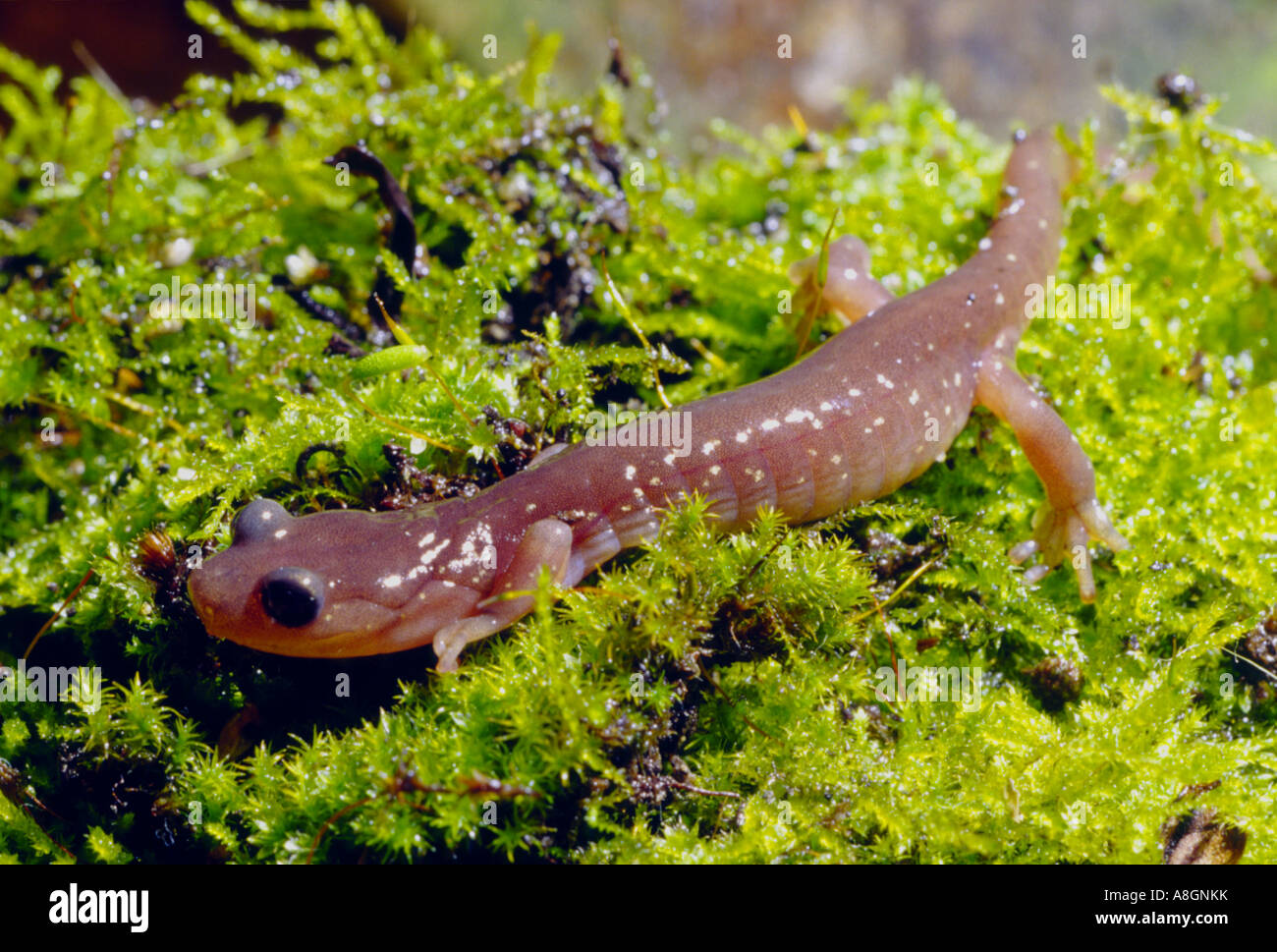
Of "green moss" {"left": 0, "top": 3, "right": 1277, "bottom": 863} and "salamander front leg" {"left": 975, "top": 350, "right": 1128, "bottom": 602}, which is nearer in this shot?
"green moss" {"left": 0, "top": 3, "right": 1277, "bottom": 863}

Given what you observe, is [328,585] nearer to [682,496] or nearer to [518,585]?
[518,585]

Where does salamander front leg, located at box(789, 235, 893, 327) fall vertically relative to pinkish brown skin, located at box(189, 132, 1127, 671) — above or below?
above

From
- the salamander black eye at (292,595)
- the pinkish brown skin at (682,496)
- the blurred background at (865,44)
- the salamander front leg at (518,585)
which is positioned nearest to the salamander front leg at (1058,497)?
the pinkish brown skin at (682,496)

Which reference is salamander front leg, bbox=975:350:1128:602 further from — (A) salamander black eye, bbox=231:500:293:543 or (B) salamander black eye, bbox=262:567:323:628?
(A) salamander black eye, bbox=231:500:293:543

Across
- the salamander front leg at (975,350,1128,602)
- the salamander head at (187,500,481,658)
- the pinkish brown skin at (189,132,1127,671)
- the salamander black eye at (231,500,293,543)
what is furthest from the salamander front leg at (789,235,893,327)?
the salamander black eye at (231,500,293,543)

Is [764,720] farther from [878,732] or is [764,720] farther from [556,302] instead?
[556,302]

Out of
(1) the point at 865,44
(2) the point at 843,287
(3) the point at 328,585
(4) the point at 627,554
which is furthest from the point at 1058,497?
(1) the point at 865,44
